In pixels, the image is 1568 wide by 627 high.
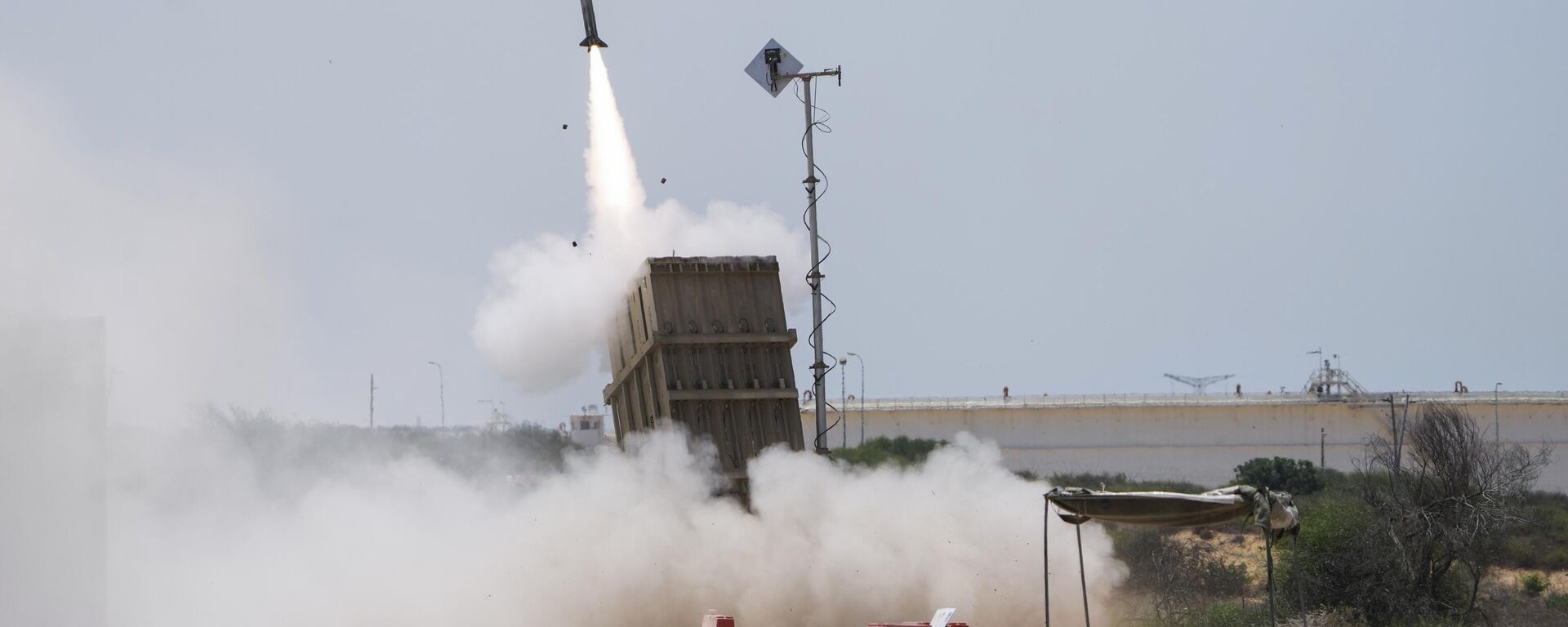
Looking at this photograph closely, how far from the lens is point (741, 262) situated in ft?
73.8

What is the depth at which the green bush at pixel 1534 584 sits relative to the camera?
3136 centimetres

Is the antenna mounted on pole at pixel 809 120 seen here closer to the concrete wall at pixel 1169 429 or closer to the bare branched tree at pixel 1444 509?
the bare branched tree at pixel 1444 509

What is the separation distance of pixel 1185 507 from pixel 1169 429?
5572 cm

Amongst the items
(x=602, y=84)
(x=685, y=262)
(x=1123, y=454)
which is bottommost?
(x=1123, y=454)

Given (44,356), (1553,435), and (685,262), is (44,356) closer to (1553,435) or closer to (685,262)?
(685,262)

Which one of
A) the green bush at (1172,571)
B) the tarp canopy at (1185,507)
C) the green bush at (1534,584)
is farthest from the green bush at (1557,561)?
the tarp canopy at (1185,507)

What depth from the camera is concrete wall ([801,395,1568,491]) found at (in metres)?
69.3

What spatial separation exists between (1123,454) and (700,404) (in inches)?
1998

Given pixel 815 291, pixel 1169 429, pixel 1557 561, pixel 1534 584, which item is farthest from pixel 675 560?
pixel 1169 429

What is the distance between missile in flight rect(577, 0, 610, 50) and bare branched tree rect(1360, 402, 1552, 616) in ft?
47.0

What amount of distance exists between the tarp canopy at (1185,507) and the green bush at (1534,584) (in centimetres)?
1691

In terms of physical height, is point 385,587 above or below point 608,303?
below

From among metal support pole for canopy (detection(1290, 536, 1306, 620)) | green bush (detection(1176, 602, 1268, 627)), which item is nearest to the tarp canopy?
metal support pole for canopy (detection(1290, 536, 1306, 620))

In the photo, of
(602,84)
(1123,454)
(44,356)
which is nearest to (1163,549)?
(602,84)
